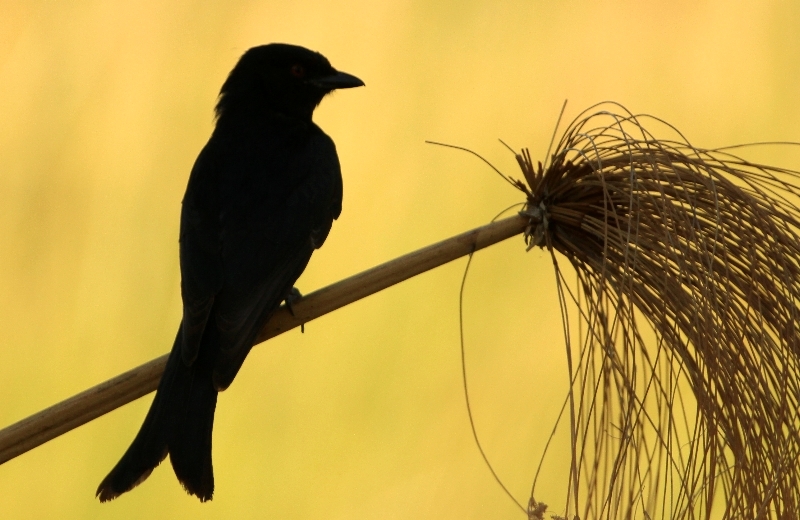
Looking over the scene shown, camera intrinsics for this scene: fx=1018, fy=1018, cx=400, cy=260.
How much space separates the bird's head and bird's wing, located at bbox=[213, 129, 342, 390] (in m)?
0.14

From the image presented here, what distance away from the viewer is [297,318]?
7.07ft

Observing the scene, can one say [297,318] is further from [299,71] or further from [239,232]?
[299,71]

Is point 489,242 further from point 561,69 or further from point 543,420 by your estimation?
point 561,69

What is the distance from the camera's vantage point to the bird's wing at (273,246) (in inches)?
86.2

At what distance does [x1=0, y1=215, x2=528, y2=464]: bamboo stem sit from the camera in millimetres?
1674

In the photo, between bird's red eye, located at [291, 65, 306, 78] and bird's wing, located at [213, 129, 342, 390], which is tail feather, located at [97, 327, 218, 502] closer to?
bird's wing, located at [213, 129, 342, 390]

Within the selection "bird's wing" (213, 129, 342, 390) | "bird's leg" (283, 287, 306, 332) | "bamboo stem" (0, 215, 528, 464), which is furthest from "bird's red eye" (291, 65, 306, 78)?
"bamboo stem" (0, 215, 528, 464)

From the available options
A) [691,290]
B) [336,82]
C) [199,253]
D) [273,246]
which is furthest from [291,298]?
[691,290]

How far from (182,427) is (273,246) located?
51 centimetres

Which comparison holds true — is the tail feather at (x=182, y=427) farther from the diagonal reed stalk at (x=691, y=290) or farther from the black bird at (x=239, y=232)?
the diagonal reed stalk at (x=691, y=290)

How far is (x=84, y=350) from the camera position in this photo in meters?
3.30

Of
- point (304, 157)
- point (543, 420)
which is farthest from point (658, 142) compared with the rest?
point (543, 420)

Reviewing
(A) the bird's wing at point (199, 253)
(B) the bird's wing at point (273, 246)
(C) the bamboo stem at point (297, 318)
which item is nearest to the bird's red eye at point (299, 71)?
(B) the bird's wing at point (273, 246)

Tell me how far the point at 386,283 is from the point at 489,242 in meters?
0.22
